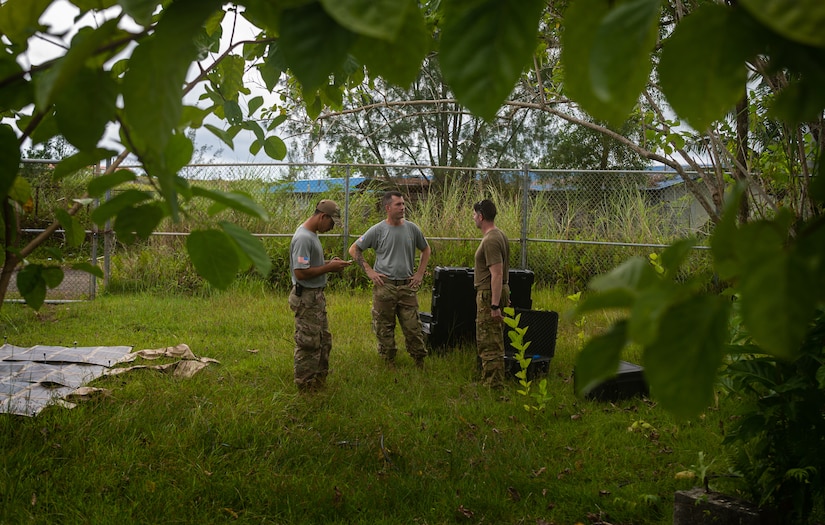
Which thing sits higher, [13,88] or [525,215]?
[525,215]

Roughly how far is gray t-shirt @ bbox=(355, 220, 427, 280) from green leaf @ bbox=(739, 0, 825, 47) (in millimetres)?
6660

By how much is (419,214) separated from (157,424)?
8.39 metres

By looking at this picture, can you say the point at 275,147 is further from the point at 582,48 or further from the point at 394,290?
the point at 394,290

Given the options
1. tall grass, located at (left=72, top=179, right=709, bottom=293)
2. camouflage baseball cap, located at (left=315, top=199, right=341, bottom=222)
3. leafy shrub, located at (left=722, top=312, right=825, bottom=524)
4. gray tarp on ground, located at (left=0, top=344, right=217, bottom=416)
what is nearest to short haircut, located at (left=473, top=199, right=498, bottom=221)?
camouflage baseball cap, located at (left=315, top=199, right=341, bottom=222)

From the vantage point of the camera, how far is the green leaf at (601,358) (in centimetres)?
45

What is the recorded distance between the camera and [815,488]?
2.72 meters

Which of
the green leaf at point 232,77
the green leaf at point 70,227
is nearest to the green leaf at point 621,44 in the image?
the green leaf at point 70,227

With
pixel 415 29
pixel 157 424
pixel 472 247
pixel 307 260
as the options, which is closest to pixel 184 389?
pixel 157 424

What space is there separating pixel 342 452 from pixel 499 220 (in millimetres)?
8200

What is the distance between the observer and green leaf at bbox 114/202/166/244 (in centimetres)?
72

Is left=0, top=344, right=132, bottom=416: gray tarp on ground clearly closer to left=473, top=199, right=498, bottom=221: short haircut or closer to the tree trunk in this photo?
left=473, top=199, right=498, bottom=221: short haircut

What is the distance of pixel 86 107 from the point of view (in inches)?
21.1

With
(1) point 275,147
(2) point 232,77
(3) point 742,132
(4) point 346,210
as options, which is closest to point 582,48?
(1) point 275,147

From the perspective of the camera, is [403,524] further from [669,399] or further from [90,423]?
[669,399]
